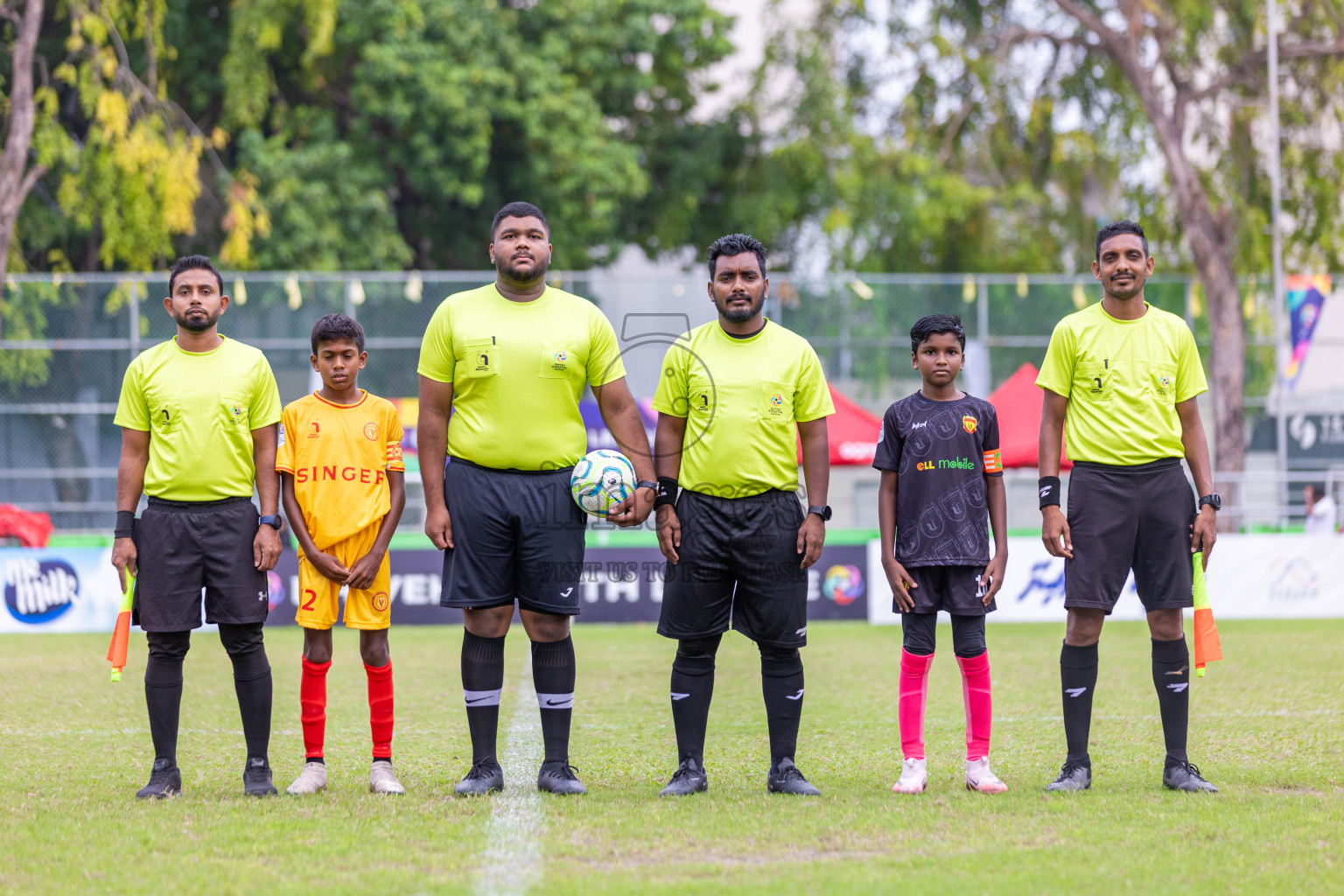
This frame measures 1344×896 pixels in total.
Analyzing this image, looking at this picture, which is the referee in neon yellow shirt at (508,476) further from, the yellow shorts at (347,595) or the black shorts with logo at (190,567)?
the black shorts with logo at (190,567)

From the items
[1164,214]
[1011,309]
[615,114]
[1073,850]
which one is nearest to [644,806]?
[1073,850]

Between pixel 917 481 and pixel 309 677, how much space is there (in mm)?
2528

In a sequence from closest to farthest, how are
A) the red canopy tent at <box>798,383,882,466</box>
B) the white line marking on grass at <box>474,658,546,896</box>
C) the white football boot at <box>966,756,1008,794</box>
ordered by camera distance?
the white line marking on grass at <box>474,658,546,896</box> → the white football boot at <box>966,756,1008,794</box> → the red canopy tent at <box>798,383,882,466</box>

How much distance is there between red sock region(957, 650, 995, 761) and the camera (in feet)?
16.1

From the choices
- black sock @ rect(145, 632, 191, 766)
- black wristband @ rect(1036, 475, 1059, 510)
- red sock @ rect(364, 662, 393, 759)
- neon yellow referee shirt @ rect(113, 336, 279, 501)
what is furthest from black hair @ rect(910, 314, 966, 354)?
black sock @ rect(145, 632, 191, 766)

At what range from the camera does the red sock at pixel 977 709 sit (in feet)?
16.1

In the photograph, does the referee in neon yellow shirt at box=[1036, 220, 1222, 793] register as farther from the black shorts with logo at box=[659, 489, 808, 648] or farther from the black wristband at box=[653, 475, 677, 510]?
the black wristband at box=[653, 475, 677, 510]

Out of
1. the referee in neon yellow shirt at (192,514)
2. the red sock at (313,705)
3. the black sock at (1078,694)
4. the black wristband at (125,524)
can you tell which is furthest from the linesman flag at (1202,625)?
the black wristband at (125,524)

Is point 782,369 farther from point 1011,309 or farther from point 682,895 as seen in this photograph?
point 1011,309

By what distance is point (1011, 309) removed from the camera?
17.9m

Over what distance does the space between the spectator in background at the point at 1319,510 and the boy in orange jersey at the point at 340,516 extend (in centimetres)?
1385

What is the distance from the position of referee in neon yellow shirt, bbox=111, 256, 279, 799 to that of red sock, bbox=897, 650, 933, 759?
2422mm

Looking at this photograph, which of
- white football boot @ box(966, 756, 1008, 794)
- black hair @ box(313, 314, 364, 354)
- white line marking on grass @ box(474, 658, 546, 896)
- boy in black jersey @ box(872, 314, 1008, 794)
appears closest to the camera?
white line marking on grass @ box(474, 658, 546, 896)

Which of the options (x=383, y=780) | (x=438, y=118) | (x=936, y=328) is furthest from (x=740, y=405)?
(x=438, y=118)
